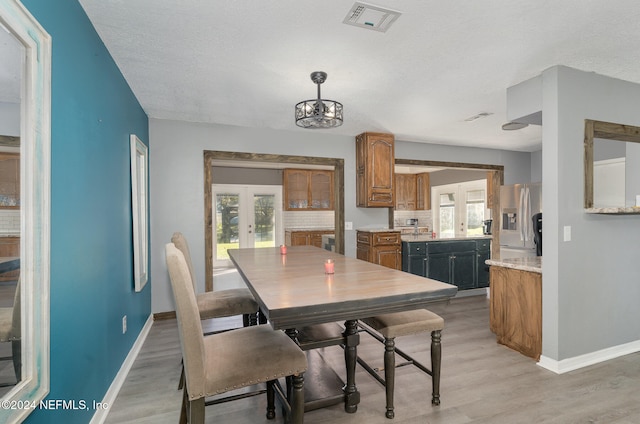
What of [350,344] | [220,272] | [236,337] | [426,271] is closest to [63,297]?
[236,337]

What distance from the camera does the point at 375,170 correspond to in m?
4.57

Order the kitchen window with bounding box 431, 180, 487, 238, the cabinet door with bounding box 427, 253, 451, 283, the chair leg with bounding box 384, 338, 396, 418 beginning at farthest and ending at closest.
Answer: the kitchen window with bounding box 431, 180, 487, 238
the cabinet door with bounding box 427, 253, 451, 283
the chair leg with bounding box 384, 338, 396, 418

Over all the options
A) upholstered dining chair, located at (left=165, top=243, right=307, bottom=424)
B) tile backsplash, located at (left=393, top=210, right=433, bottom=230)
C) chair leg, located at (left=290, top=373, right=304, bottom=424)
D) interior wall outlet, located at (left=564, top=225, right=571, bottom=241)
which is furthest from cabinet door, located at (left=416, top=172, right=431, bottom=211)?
chair leg, located at (left=290, top=373, right=304, bottom=424)

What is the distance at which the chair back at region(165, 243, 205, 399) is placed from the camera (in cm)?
137

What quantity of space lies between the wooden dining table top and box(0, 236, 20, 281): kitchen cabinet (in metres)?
0.85

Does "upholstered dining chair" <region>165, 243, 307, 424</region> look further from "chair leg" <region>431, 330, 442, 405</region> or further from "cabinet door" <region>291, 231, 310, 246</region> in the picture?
"cabinet door" <region>291, 231, 310, 246</region>

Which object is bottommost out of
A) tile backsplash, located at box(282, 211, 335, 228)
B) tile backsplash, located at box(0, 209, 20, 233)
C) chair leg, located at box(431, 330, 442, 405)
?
chair leg, located at box(431, 330, 442, 405)

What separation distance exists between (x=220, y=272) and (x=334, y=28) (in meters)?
6.05

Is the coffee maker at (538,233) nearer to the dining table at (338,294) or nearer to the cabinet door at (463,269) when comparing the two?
the cabinet door at (463,269)

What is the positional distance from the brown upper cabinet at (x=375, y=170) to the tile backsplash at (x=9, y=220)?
3.83 meters

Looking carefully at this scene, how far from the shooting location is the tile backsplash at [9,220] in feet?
3.28

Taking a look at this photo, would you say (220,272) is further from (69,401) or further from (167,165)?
(69,401)

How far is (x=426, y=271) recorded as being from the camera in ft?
15.7

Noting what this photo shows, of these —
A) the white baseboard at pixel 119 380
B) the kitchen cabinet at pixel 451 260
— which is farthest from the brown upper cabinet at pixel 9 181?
the kitchen cabinet at pixel 451 260
